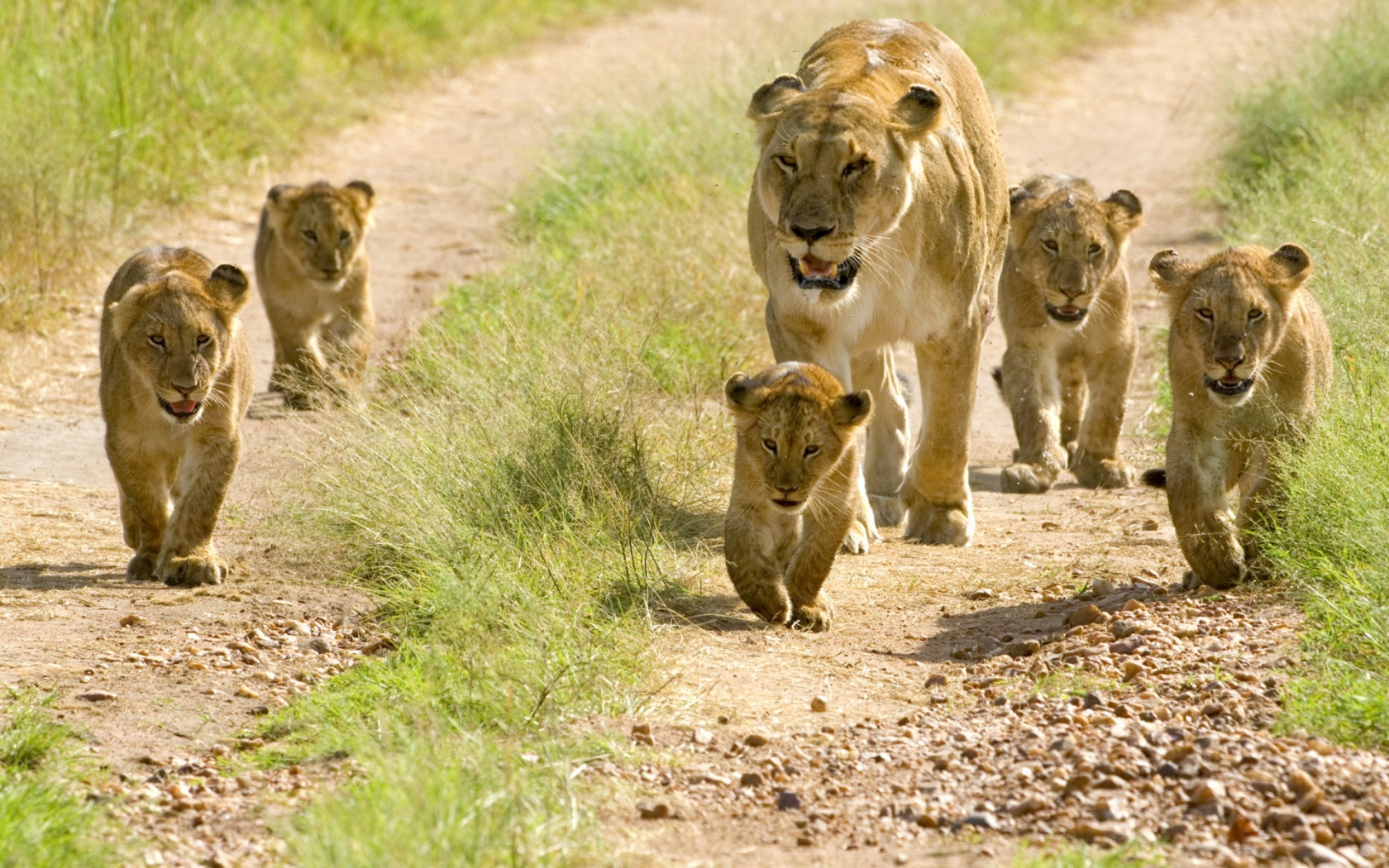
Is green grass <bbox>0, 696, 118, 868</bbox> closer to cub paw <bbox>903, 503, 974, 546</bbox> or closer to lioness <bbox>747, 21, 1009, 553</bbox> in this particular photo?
lioness <bbox>747, 21, 1009, 553</bbox>

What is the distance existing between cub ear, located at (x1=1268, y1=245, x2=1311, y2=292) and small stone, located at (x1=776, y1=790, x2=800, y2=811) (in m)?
2.62

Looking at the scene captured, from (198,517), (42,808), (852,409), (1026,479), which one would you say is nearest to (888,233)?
(852,409)

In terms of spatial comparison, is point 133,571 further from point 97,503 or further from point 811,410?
point 811,410

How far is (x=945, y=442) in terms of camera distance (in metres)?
7.20

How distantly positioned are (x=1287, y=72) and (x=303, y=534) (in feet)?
35.3

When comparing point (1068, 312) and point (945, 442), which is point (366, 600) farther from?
point (1068, 312)

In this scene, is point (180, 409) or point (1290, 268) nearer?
point (1290, 268)

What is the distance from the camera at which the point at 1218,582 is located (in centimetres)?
602

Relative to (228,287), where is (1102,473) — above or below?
below

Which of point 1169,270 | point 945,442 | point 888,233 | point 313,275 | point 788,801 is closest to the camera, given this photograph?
point 788,801

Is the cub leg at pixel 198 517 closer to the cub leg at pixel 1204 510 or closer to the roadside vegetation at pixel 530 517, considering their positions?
the roadside vegetation at pixel 530 517

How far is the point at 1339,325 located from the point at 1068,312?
111cm

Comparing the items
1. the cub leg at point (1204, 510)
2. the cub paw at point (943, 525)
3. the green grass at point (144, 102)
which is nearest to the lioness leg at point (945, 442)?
the cub paw at point (943, 525)

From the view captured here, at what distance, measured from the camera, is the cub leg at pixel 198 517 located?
645cm
